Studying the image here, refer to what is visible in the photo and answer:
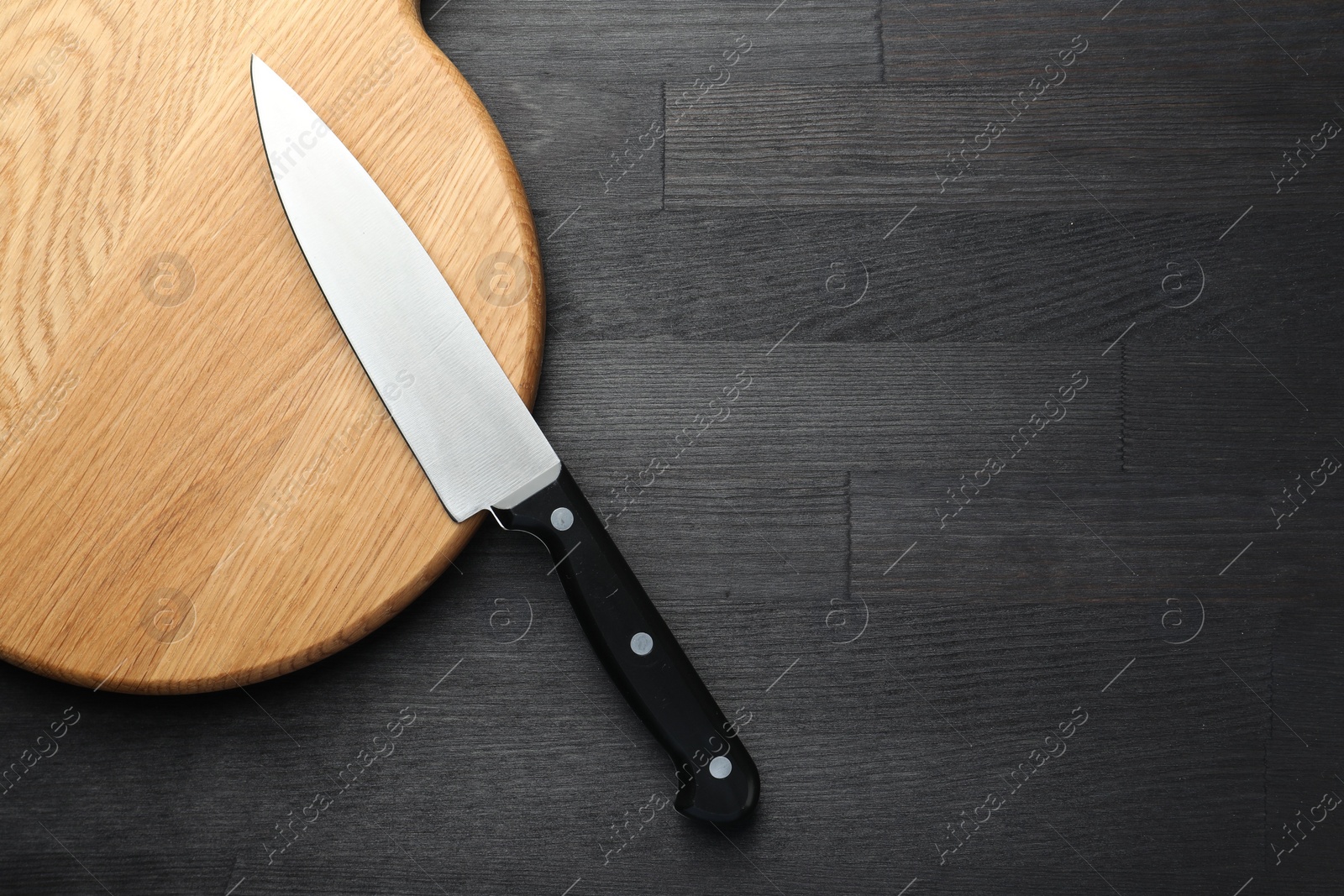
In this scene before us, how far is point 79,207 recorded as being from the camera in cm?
77

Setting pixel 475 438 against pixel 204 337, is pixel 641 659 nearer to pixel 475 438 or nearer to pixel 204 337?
pixel 475 438

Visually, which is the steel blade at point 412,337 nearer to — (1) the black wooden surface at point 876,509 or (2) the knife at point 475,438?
(2) the knife at point 475,438

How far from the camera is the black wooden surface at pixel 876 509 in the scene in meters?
0.78

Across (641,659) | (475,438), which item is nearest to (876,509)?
(641,659)

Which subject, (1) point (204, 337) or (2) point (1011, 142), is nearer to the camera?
(1) point (204, 337)

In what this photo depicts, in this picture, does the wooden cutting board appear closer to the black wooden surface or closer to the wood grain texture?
the black wooden surface

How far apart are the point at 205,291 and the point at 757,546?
Result: 56 cm

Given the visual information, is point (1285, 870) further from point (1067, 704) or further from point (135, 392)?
point (135, 392)

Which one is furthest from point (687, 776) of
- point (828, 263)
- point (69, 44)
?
point (69, 44)

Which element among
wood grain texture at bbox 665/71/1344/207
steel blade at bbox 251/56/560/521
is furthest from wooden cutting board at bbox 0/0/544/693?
wood grain texture at bbox 665/71/1344/207

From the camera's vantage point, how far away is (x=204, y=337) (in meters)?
0.76

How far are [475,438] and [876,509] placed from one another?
15.2 inches

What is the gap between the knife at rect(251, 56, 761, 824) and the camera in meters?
0.73

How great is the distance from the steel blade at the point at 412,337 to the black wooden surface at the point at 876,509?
0.11 m
